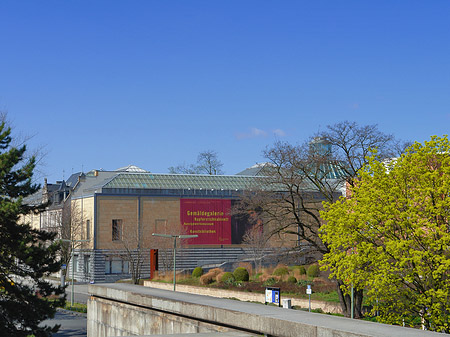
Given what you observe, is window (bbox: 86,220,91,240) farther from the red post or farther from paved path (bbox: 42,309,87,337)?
paved path (bbox: 42,309,87,337)

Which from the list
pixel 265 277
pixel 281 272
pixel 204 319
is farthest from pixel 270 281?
pixel 204 319

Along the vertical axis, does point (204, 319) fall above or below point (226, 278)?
above

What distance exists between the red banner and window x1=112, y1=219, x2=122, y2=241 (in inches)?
294

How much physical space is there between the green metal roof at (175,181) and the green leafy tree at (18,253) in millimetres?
42275

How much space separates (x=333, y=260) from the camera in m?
24.2

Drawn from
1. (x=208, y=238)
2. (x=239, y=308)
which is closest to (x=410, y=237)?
(x=239, y=308)

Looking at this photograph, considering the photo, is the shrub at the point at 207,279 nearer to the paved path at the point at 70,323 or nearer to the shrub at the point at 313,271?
the shrub at the point at 313,271

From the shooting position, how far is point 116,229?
76.9 m

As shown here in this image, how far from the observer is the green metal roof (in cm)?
7762

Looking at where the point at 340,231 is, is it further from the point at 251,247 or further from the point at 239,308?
the point at 251,247

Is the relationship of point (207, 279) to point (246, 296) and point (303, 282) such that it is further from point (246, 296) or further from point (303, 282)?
point (246, 296)

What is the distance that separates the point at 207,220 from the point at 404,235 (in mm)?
57856

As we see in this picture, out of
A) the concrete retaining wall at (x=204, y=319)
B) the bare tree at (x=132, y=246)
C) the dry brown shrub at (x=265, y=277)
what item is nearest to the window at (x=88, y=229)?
the bare tree at (x=132, y=246)

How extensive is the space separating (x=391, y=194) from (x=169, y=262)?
52.5 metres
